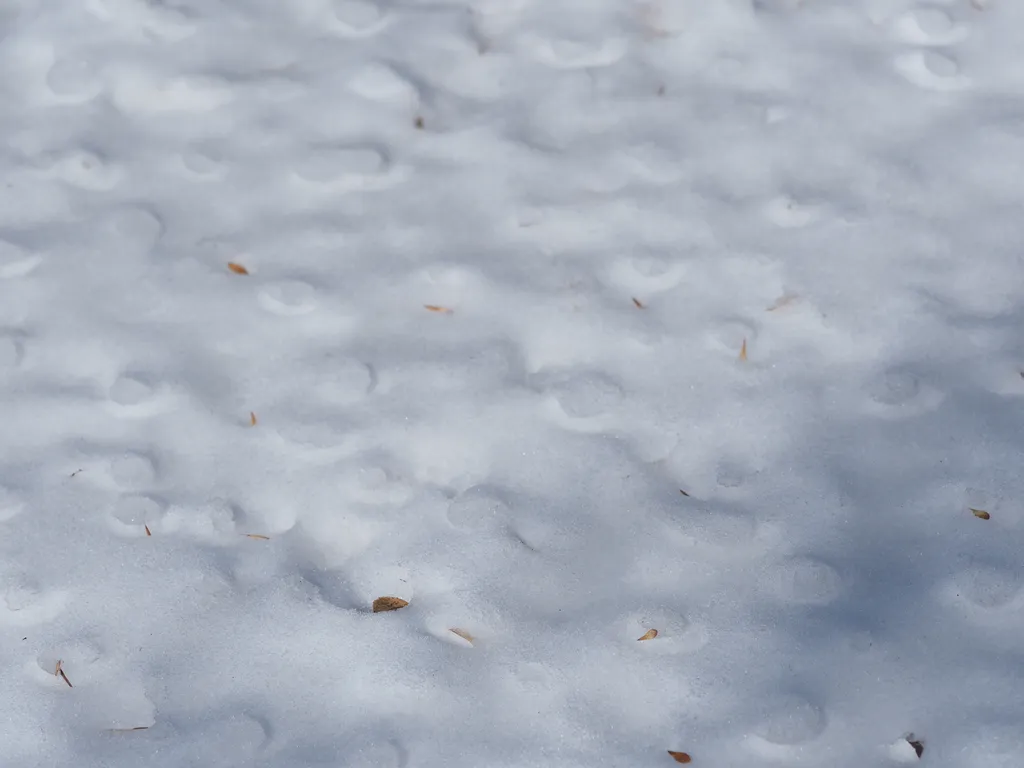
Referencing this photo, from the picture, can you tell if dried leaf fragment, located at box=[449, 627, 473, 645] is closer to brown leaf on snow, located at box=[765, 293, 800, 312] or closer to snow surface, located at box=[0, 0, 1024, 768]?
snow surface, located at box=[0, 0, 1024, 768]

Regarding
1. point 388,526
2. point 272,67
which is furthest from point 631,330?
point 272,67

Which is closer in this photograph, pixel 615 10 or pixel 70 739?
pixel 70 739

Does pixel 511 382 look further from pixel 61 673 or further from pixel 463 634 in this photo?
pixel 61 673

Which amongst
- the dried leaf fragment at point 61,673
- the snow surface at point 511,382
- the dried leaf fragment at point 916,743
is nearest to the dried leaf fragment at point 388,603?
the snow surface at point 511,382

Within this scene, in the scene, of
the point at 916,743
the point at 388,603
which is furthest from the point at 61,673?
the point at 916,743

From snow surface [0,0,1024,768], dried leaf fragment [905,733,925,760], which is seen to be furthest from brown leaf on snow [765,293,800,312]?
dried leaf fragment [905,733,925,760]

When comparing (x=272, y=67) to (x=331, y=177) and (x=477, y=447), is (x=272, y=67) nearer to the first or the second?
(x=331, y=177)
